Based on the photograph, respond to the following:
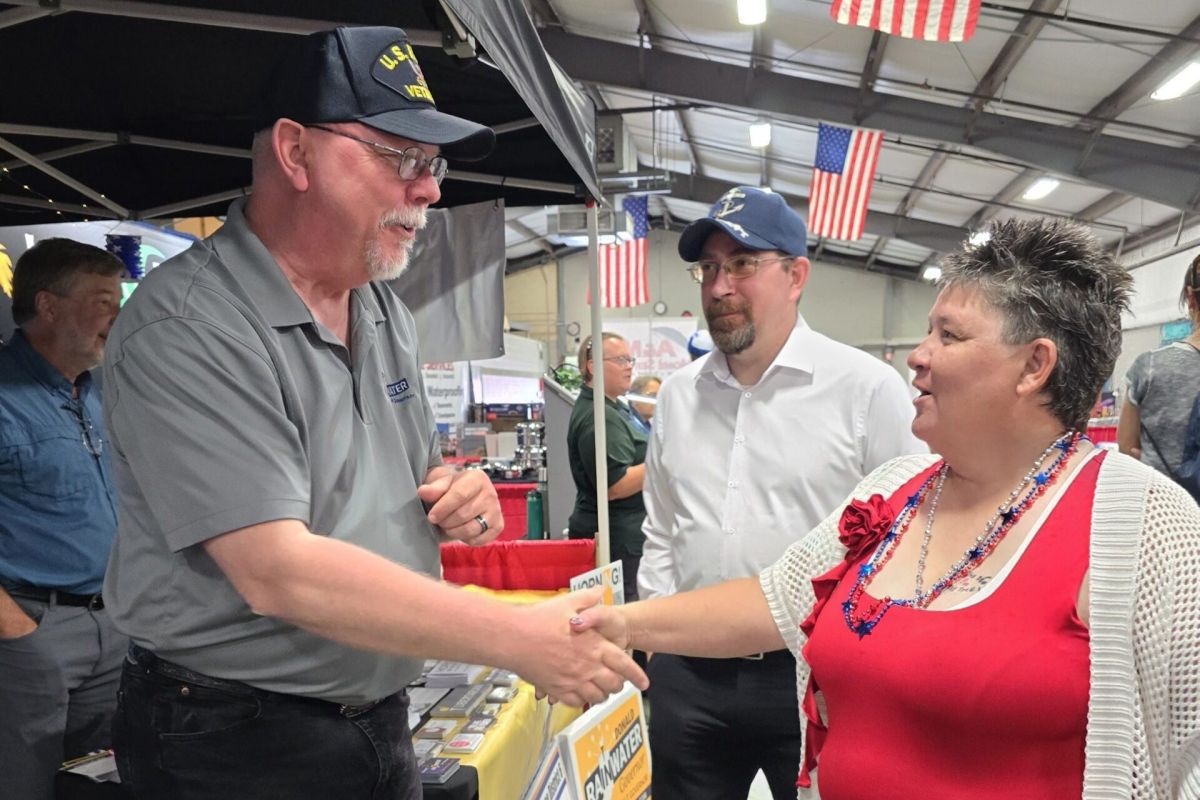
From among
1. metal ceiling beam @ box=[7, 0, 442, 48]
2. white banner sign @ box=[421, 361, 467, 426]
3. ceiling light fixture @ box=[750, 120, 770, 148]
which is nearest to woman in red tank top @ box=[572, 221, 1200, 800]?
metal ceiling beam @ box=[7, 0, 442, 48]

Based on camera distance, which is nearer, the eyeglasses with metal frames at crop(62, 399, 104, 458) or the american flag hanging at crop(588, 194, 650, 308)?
the eyeglasses with metal frames at crop(62, 399, 104, 458)

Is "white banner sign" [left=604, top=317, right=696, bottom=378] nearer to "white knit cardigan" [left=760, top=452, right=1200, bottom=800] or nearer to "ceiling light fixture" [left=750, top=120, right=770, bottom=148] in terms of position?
"ceiling light fixture" [left=750, top=120, right=770, bottom=148]

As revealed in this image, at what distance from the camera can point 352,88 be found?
1473 mm

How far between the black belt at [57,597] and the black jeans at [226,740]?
118cm

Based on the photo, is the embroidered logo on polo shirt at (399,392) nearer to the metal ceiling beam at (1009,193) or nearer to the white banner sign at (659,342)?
the metal ceiling beam at (1009,193)

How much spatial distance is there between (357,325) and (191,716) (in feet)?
2.33

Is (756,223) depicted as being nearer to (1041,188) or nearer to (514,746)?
(514,746)

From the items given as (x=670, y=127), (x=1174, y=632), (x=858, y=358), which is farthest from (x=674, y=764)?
(x=670, y=127)

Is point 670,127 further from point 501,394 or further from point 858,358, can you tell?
point 858,358

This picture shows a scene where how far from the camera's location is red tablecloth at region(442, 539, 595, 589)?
4324 millimetres

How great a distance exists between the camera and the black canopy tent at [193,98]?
1.95m

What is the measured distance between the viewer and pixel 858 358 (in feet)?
7.79

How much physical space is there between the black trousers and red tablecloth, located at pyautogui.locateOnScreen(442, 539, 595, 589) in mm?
1991

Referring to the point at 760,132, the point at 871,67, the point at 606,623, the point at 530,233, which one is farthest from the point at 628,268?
the point at 606,623
